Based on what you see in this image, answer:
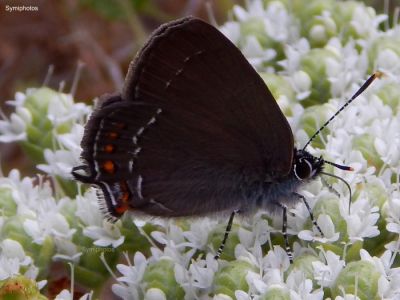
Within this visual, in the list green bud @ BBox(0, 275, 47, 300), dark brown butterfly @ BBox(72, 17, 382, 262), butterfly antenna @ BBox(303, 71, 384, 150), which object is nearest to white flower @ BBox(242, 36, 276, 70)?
butterfly antenna @ BBox(303, 71, 384, 150)

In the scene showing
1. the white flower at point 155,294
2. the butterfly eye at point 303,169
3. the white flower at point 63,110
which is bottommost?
the white flower at point 155,294

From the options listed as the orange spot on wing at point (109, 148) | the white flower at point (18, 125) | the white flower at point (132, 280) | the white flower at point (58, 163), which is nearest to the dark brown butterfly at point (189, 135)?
the orange spot on wing at point (109, 148)

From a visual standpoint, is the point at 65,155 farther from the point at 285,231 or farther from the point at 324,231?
the point at 324,231

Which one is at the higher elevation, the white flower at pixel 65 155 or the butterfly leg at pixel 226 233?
the white flower at pixel 65 155

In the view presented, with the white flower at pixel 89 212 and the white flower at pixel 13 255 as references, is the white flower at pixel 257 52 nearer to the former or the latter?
the white flower at pixel 89 212

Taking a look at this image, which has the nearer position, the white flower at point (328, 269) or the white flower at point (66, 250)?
the white flower at point (328, 269)

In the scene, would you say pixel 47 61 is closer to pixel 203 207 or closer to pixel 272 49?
pixel 272 49

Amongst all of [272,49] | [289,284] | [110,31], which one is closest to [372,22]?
[272,49]

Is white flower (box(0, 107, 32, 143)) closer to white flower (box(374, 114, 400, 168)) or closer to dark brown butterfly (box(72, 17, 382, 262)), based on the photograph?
dark brown butterfly (box(72, 17, 382, 262))
